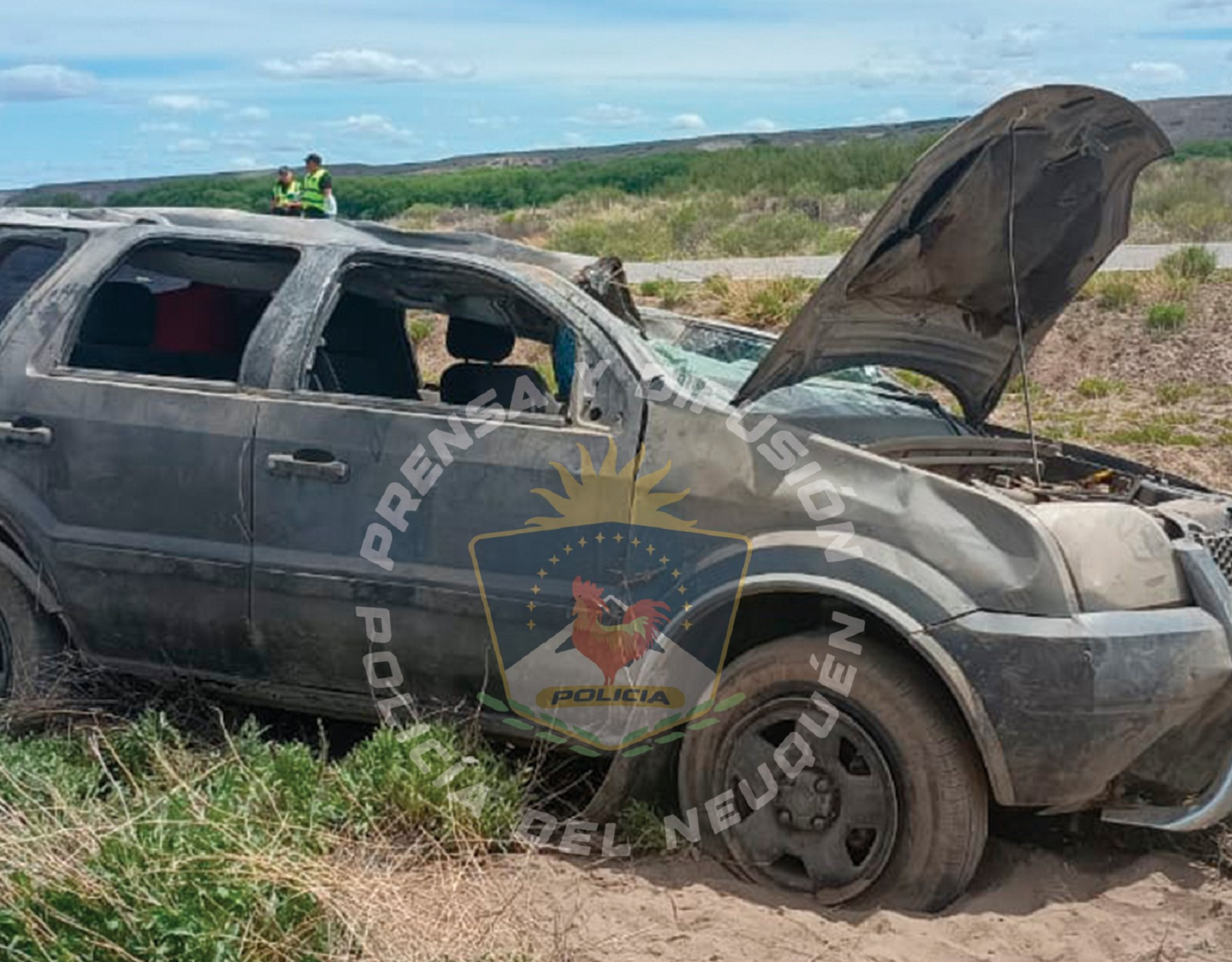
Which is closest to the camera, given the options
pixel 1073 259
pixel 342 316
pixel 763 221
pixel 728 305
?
pixel 1073 259

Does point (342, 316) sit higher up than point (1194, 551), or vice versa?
point (342, 316)

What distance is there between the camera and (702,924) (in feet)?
12.6

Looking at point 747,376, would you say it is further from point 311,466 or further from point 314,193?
point 314,193

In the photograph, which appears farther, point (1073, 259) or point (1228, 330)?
point (1228, 330)

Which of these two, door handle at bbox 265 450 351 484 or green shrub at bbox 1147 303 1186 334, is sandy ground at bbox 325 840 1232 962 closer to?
door handle at bbox 265 450 351 484

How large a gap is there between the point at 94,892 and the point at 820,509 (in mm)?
2014

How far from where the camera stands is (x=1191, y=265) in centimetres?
1512

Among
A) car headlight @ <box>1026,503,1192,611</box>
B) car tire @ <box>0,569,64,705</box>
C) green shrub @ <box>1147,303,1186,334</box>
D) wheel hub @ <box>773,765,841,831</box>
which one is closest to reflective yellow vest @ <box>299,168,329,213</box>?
green shrub @ <box>1147,303,1186,334</box>

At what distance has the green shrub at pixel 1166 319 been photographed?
13.2 m

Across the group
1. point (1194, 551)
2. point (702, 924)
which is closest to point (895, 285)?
point (1194, 551)

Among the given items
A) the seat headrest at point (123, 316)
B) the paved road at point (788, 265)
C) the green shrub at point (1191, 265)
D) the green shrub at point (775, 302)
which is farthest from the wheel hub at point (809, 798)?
the green shrub at point (1191, 265)

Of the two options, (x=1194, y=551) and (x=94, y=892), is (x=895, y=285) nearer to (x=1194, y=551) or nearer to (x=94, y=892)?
(x=1194, y=551)

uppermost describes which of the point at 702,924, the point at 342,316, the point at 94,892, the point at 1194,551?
the point at 342,316

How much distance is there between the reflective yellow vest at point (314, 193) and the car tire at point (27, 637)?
1614 cm
